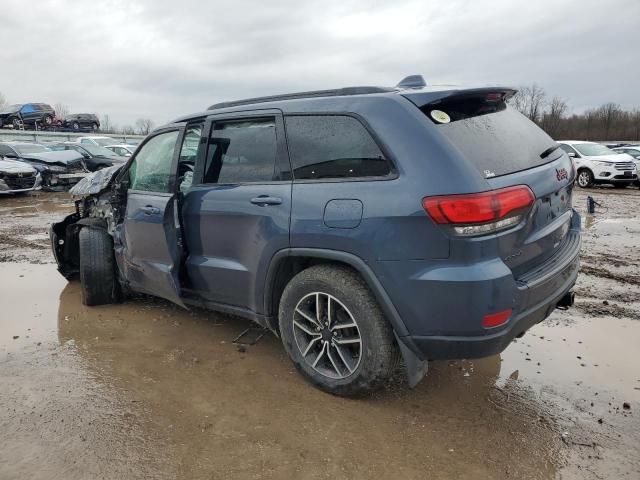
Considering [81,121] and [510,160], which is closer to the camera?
[510,160]

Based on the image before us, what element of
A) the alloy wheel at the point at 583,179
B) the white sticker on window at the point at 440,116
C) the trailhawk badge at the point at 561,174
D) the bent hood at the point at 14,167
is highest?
the white sticker on window at the point at 440,116

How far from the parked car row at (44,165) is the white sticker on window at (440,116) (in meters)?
14.7

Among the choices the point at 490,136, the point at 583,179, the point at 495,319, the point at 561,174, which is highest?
the point at 490,136

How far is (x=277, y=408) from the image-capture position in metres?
3.09

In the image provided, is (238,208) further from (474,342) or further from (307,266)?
(474,342)

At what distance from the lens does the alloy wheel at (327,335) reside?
3057 mm

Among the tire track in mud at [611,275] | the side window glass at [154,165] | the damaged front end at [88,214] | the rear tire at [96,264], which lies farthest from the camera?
the tire track in mud at [611,275]

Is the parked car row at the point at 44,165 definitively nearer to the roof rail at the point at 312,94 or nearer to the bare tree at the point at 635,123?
the roof rail at the point at 312,94

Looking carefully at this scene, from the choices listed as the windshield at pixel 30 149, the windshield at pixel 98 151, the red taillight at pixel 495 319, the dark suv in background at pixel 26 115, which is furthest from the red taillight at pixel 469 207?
the dark suv in background at pixel 26 115

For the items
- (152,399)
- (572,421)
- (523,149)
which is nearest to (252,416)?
(152,399)

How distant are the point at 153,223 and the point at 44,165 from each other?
14664mm

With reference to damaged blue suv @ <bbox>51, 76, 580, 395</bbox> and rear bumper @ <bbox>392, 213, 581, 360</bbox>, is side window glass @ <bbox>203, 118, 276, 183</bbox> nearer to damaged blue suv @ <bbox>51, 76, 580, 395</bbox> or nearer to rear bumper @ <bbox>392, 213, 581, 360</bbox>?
damaged blue suv @ <bbox>51, 76, 580, 395</bbox>

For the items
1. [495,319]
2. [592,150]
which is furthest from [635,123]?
[495,319]

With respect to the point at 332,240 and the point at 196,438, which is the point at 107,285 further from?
the point at 332,240
